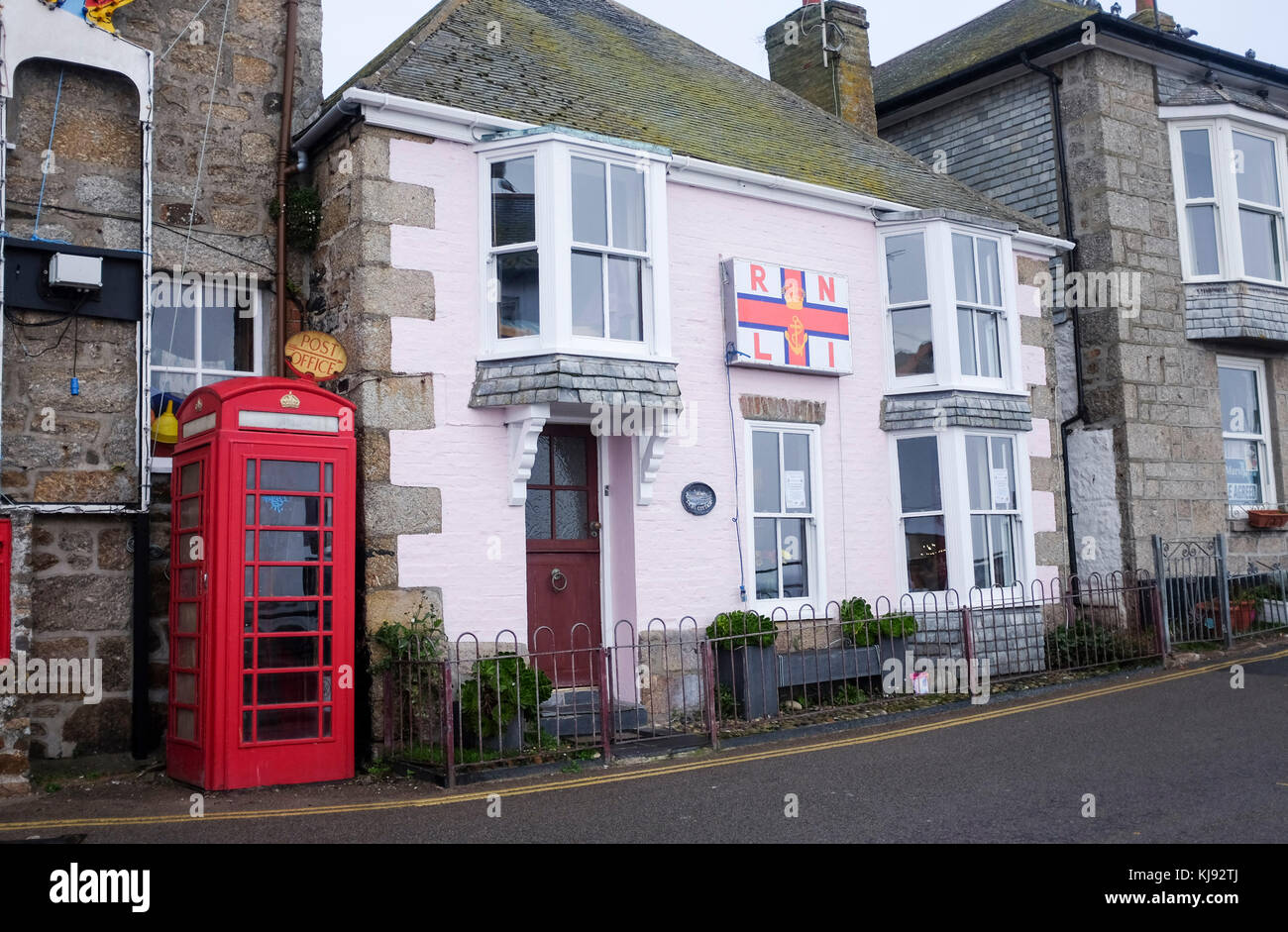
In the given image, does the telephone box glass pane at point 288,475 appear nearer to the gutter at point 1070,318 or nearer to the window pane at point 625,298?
the window pane at point 625,298

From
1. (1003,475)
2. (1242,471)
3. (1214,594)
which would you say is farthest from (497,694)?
(1242,471)

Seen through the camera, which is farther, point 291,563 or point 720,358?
point 720,358

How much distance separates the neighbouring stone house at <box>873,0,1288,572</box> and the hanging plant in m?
9.74

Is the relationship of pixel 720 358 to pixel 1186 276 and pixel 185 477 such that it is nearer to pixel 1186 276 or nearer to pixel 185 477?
pixel 185 477

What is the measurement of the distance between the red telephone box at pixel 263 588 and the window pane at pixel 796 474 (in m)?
4.96

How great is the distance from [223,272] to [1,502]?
2693 millimetres

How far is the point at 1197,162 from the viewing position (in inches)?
624

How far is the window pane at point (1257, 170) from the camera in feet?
52.2

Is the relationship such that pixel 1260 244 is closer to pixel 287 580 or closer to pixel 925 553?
pixel 925 553

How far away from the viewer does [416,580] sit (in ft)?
31.1

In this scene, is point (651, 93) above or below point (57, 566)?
above

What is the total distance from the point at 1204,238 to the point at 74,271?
45.8 feet

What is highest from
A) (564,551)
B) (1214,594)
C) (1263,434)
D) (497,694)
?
(1263,434)

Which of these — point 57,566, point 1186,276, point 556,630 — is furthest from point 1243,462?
point 57,566
